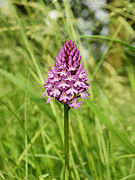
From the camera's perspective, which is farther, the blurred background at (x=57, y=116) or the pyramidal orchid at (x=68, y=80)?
the blurred background at (x=57, y=116)

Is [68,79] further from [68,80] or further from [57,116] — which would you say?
[57,116]

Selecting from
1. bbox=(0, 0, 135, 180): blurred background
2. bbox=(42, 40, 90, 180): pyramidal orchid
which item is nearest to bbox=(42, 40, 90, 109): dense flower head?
bbox=(42, 40, 90, 180): pyramidal orchid

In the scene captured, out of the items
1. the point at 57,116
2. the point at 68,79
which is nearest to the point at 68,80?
the point at 68,79

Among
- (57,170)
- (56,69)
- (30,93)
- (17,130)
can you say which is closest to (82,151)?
(57,170)

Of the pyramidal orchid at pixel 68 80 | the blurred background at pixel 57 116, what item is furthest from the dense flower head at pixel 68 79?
the blurred background at pixel 57 116

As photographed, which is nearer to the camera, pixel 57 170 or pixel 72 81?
pixel 72 81

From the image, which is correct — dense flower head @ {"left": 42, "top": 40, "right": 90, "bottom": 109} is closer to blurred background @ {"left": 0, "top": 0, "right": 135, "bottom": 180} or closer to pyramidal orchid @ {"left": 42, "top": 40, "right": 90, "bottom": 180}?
pyramidal orchid @ {"left": 42, "top": 40, "right": 90, "bottom": 180}

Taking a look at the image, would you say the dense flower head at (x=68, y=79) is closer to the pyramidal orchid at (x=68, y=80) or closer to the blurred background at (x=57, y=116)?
the pyramidal orchid at (x=68, y=80)

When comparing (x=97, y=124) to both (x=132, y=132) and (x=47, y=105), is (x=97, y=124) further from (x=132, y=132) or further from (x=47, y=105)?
(x=132, y=132)
